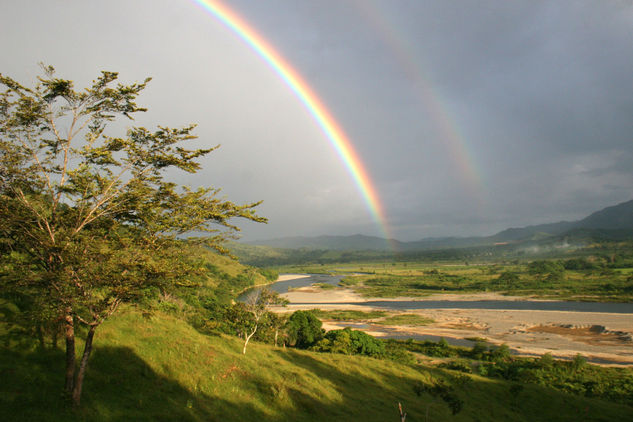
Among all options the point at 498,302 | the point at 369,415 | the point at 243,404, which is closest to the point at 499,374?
the point at 369,415

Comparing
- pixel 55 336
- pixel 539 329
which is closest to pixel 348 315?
pixel 539 329

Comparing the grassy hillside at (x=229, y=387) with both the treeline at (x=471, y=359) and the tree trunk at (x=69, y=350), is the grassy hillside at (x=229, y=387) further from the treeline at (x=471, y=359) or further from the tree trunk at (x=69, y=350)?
the treeline at (x=471, y=359)

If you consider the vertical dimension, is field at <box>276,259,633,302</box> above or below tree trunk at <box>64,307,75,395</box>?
below

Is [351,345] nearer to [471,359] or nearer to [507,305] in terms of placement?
[471,359]

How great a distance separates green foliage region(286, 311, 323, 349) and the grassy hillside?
54.1ft

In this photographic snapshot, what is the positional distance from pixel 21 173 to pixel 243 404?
1435 centimetres

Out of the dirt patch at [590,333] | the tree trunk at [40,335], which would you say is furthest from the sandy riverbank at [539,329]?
the tree trunk at [40,335]

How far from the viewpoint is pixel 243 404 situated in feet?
55.4

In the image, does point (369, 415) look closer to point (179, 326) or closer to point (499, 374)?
point (179, 326)

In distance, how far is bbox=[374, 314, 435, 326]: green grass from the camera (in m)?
77.4

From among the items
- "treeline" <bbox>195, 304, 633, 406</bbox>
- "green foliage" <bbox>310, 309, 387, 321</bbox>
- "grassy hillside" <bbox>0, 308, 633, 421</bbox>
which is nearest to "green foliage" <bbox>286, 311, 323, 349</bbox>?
"treeline" <bbox>195, 304, 633, 406</bbox>

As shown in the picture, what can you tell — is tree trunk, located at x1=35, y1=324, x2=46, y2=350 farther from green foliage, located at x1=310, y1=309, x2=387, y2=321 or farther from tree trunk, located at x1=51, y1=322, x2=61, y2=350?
green foliage, located at x1=310, y1=309, x2=387, y2=321

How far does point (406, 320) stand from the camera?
8062 cm

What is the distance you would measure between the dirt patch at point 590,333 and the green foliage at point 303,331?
5050 centimetres
